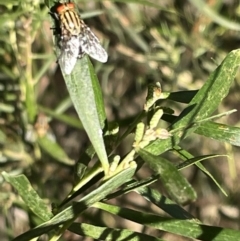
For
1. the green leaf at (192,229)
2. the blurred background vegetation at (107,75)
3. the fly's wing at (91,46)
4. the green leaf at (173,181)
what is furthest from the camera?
the blurred background vegetation at (107,75)

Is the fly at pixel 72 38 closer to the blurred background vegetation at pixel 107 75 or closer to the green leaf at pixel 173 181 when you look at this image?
the blurred background vegetation at pixel 107 75

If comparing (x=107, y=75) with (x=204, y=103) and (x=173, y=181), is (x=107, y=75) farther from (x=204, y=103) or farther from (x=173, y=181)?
(x=173, y=181)

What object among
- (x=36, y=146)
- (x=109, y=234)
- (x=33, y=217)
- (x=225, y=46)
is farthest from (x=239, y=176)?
(x=109, y=234)

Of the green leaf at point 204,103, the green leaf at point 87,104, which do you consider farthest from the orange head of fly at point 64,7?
the green leaf at point 204,103

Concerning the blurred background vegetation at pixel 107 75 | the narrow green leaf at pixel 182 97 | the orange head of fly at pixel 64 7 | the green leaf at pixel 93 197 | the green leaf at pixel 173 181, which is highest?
the orange head of fly at pixel 64 7

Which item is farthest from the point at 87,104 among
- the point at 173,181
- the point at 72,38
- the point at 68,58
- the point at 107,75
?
the point at 107,75

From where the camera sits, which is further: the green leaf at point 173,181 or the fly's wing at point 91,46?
the fly's wing at point 91,46
